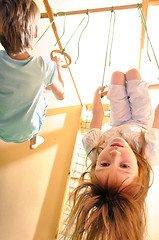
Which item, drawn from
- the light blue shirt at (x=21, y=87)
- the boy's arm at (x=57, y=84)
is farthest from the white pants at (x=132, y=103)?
A: the light blue shirt at (x=21, y=87)

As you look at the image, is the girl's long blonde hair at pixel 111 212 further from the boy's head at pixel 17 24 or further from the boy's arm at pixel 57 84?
the boy's head at pixel 17 24

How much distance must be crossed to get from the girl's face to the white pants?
1.05 feet

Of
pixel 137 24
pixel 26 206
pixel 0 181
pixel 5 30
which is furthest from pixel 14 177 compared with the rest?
pixel 137 24

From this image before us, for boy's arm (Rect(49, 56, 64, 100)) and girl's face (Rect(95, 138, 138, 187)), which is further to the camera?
boy's arm (Rect(49, 56, 64, 100))

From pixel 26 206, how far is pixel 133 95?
4.79 ft

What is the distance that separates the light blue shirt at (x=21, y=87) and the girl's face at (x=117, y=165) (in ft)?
1.53

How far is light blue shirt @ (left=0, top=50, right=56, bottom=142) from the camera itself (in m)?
1.08

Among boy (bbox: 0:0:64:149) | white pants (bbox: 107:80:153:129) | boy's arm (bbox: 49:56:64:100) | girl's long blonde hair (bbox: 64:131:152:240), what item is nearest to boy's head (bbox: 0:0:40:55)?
boy (bbox: 0:0:64:149)

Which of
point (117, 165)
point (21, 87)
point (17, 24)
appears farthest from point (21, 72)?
point (117, 165)

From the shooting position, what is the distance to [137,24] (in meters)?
1.87

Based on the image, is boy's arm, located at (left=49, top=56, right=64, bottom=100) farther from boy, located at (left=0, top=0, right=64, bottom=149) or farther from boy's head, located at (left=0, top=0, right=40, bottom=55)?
boy's head, located at (left=0, top=0, right=40, bottom=55)

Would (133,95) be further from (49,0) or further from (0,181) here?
(0,181)

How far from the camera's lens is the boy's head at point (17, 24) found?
38.1 inches

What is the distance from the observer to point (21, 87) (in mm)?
1103
